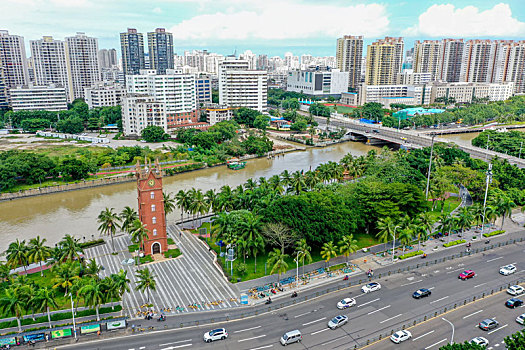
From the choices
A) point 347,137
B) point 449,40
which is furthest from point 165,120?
point 449,40

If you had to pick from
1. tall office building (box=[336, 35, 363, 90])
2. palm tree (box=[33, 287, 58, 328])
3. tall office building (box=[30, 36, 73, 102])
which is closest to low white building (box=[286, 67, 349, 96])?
tall office building (box=[336, 35, 363, 90])

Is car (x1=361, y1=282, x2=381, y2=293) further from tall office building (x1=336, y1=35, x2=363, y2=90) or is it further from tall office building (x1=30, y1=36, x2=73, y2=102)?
tall office building (x1=336, y1=35, x2=363, y2=90)

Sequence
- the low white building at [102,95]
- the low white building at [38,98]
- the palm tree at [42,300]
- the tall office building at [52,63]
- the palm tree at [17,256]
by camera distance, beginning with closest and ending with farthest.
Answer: the palm tree at [42,300]
the palm tree at [17,256]
the low white building at [38,98]
the low white building at [102,95]
the tall office building at [52,63]

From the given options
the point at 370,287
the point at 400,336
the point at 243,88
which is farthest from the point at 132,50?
the point at 400,336

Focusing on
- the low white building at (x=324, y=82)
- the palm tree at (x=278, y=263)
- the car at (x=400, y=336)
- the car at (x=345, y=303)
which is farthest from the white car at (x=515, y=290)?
the low white building at (x=324, y=82)

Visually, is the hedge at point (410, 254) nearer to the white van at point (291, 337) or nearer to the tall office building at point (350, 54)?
the white van at point (291, 337)

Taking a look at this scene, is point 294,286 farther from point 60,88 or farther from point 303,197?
point 60,88
